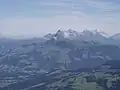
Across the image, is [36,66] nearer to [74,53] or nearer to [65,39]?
[74,53]

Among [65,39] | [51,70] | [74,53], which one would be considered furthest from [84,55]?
[65,39]

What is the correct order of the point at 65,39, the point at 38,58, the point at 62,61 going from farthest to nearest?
the point at 65,39
the point at 38,58
the point at 62,61

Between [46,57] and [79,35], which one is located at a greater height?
[79,35]

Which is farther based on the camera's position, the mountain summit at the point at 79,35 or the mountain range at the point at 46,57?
the mountain summit at the point at 79,35

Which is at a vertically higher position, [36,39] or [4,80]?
[36,39]

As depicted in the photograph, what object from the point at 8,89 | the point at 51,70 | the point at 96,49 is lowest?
the point at 8,89

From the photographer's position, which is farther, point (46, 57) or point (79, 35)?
point (79, 35)

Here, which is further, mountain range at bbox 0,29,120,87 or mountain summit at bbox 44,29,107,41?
mountain summit at bbox 44,29,107,41

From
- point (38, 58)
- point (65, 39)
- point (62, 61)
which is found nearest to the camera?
point (62, 61)

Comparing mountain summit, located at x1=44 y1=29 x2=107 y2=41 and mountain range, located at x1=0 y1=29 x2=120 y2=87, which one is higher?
mountain summit, located at x1=44 y1=29 x2=107 y2=41

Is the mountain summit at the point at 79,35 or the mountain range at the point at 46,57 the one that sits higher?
the mountain summit at the point at 79,35

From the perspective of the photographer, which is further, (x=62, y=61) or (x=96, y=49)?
(x=96, y=49)
